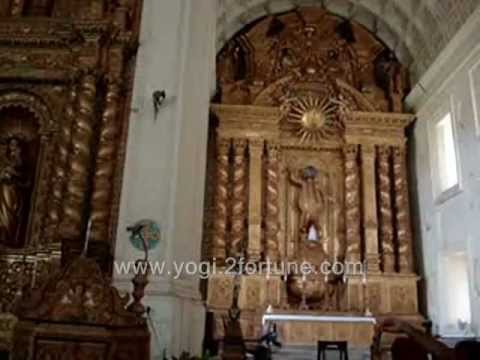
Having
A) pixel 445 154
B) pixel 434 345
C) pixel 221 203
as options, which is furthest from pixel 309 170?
pixel 434 345

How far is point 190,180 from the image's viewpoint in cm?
731

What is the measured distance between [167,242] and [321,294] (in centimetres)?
722

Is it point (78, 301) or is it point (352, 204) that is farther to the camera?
point (352, 204)

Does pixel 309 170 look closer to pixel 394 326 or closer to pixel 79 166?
pixel 79 166

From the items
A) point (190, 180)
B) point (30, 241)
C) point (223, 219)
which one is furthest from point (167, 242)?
point (223, 219)

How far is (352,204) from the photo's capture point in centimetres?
1369

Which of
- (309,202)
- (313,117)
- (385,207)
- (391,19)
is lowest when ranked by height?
(385,207)

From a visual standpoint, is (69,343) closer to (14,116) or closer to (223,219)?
(14,116)

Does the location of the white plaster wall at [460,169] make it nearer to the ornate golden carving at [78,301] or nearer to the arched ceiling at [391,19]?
the arched ceiling at [391,19]

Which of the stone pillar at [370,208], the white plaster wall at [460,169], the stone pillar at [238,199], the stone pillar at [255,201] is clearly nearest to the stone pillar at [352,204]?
the stone pillar at [370,208]

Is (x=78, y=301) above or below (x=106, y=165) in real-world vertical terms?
below

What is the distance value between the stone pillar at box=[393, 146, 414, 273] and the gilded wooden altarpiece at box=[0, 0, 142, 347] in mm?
8166

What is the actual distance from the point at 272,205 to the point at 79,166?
262 inches

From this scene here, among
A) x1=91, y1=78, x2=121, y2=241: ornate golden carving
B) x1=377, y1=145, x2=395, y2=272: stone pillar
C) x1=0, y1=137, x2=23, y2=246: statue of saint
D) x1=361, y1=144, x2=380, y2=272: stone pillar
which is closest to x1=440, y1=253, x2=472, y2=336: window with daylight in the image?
x1=377, y1=145, x2=395, y2=272: stone pillar
